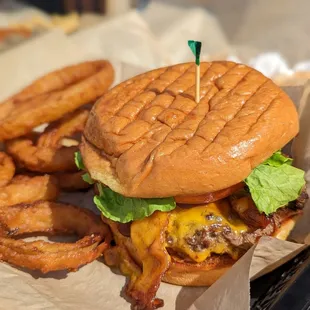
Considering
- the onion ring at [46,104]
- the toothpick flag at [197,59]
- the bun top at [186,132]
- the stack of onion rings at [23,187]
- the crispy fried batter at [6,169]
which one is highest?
the toothpick flag at [197,59]

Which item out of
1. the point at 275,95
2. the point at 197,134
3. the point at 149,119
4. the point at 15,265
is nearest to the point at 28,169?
the point at 15,265

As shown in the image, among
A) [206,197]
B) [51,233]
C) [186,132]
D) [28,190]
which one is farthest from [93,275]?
[186,132]

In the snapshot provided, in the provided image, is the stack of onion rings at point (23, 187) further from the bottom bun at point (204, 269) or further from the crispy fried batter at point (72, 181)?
the bottom bun at point (204, 269)

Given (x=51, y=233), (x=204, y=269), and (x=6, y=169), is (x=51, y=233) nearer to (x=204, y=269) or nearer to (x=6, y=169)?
(x=6, y=169)

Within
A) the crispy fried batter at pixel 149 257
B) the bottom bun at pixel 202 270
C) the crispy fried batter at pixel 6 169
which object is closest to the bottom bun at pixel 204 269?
the bottom bun at pixel 202 270

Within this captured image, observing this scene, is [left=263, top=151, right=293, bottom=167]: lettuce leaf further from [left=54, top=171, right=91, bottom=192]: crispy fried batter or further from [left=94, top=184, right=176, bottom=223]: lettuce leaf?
[left=54, top=171, right=91, bottom=192]: crispy fried batter

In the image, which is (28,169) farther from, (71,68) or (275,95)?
(275,95)

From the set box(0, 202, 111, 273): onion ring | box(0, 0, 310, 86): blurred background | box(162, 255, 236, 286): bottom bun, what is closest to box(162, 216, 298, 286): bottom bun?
box(162, 255, 236, 286): bottom bun
